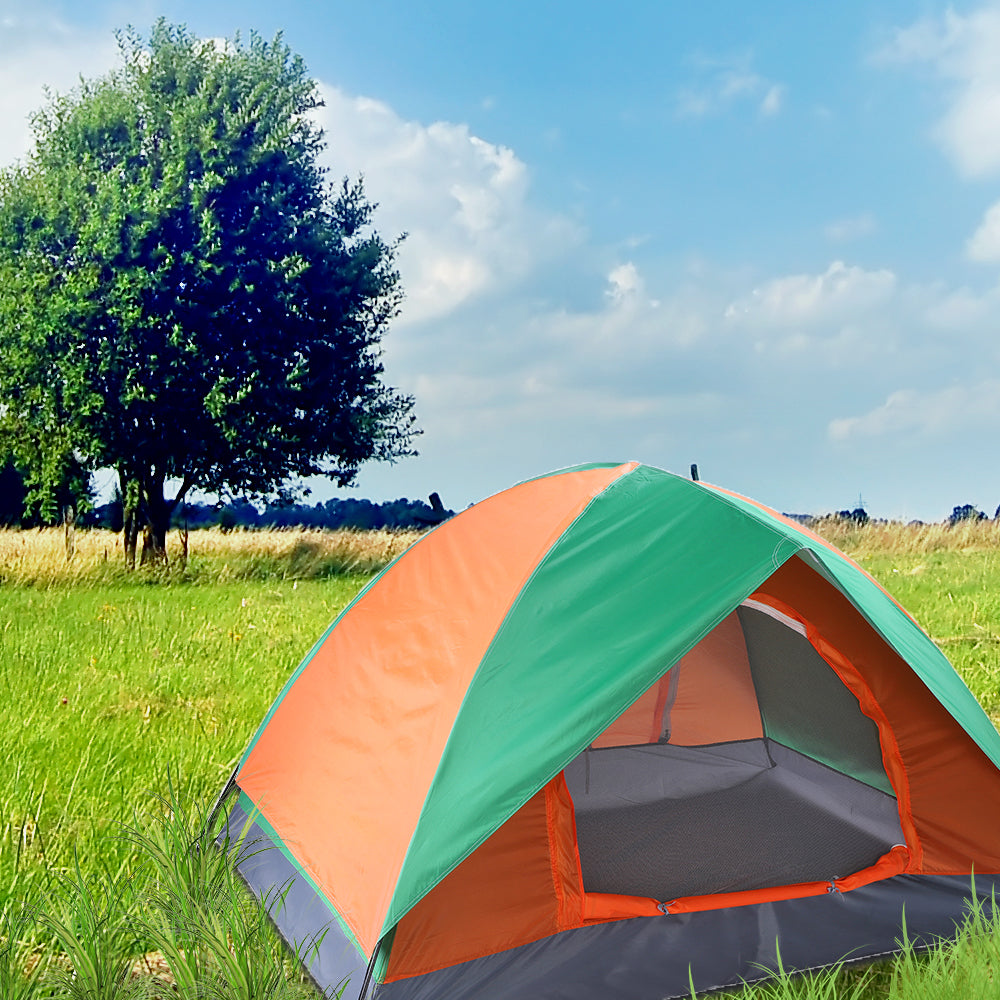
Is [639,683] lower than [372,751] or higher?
higher

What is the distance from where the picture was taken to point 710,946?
123 inches

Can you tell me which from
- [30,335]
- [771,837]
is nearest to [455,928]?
[771,837]

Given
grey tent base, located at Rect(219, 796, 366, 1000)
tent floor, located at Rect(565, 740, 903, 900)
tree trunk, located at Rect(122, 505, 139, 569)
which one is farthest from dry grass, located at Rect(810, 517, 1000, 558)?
grey tent base, located at Rect(219, 796, 366, 1000)

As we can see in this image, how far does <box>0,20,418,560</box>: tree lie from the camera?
47.9 feet

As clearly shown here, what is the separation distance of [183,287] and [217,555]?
175 inches

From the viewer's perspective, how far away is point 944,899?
11.2ft

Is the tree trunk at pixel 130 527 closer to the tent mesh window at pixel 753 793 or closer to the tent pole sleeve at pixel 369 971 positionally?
the tent mesh window at pixel 753 793

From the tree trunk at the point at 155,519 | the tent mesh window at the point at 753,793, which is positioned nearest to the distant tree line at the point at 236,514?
the tree trunk at the point at 155,519

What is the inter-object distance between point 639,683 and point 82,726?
4088 mm

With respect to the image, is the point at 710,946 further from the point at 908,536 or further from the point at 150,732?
the point at 908,536

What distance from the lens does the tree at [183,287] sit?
14602mm

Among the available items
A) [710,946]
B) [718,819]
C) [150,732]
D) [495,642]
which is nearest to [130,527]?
[150,732]

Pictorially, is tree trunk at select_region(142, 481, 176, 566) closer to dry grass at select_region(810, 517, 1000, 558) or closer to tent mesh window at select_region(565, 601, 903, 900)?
dry grass at select_region(810, 517, 1000, 558)

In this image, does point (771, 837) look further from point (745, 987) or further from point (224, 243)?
point (224, 243)
